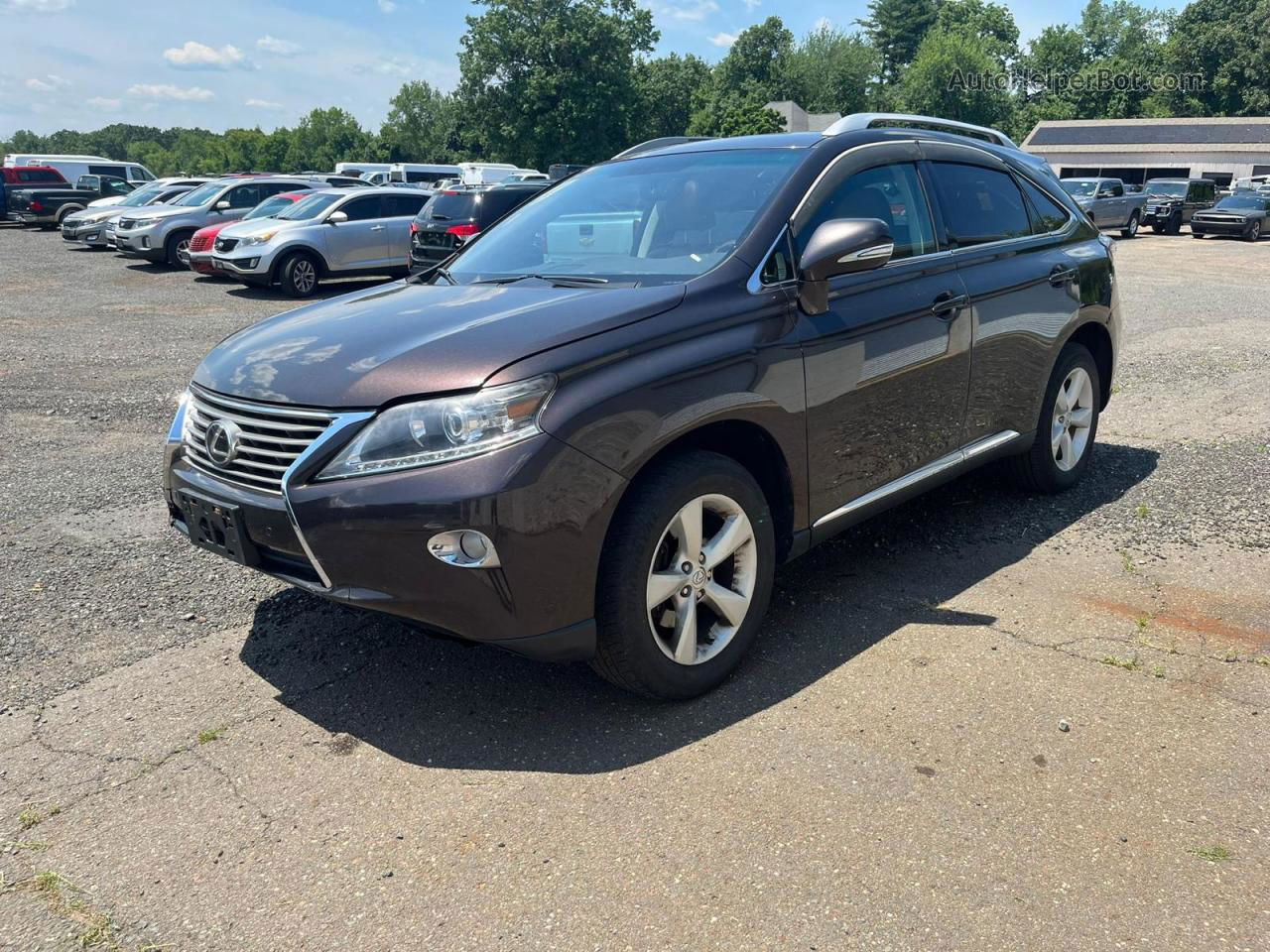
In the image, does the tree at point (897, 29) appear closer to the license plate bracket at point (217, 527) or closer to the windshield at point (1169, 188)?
the windshield at point (1169, 188)

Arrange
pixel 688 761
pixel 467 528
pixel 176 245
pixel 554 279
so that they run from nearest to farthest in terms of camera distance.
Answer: pixel 467 528, pixel 688 761, pixel 554 279, pixel 176 245

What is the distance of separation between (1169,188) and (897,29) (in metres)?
91.8

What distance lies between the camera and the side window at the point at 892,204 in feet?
13.1

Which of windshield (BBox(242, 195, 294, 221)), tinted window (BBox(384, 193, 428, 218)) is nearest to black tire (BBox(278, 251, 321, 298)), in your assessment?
tinted window (BBox(384, 193, 428, 218))

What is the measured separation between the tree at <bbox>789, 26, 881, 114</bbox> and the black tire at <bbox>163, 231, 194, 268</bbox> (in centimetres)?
9284

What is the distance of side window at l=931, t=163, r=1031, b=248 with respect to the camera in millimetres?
4555

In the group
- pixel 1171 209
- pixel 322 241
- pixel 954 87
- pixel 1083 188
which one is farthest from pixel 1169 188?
pixel 954 87

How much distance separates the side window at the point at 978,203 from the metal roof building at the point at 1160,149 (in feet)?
234

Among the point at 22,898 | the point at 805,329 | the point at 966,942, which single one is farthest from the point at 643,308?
the point at 22,898

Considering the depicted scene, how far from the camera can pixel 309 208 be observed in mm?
16797

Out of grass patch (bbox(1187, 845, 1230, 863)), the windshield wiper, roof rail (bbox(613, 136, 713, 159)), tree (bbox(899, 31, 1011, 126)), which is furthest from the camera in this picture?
tree (bbox(899, 31, 1011, 126))

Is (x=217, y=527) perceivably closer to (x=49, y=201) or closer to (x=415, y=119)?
(x=49, y=201)

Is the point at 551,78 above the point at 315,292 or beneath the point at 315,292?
above

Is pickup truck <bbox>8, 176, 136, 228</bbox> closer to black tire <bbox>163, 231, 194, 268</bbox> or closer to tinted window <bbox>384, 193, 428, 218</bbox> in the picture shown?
black tire <bbox>163, 231, 194, 268</bbox>
